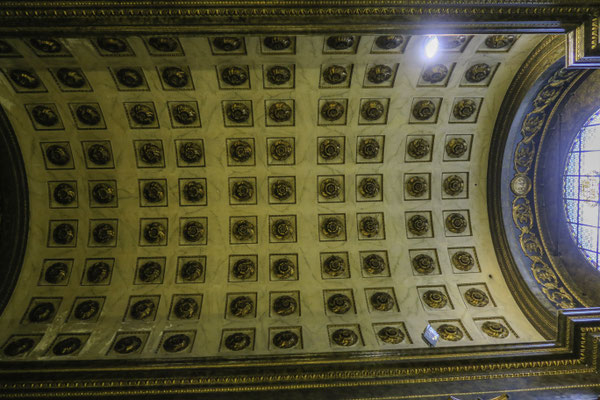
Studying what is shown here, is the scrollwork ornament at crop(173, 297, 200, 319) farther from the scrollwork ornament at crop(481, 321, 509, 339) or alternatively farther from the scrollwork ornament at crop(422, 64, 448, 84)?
the scrollwork ornament at crop(422, 64, 448, 84)

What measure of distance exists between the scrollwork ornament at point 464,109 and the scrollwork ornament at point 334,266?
712 centimetres

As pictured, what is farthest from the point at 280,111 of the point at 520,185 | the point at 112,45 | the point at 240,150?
the point at 520,185

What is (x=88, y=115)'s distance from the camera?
11.8 meters

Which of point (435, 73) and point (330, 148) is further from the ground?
point (435, 73)

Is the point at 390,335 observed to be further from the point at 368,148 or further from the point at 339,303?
the point at 368,148

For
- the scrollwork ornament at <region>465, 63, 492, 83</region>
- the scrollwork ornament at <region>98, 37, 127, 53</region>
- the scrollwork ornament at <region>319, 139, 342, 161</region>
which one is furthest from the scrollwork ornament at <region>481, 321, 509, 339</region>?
the scrollwork ornament at <region>98, 37, 127, 53</region>

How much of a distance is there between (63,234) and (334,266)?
10320 millimetres

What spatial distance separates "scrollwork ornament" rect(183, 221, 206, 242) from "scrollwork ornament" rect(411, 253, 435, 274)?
846cm

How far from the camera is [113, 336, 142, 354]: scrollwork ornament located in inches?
427

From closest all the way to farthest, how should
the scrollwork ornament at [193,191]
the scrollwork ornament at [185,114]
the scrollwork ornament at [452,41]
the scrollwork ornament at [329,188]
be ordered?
the scrollwork ornament at [452,41]
the scrollwork ornament at [185,114]
the scrollwork ornament at [193,191]
the scrollwork ornament at [329,188]

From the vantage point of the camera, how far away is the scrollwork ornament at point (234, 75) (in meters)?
11.2

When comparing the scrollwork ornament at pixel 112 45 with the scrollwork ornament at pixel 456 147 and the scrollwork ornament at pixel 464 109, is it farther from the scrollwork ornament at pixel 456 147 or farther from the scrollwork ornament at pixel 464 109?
the scrollwork ornament at pixel 456 147

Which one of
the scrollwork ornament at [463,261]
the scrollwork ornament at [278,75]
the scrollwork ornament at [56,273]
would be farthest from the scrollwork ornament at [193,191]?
the scrollwork ornament at [463,261]

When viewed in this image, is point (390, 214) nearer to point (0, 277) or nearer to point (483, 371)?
point (483, 371)
